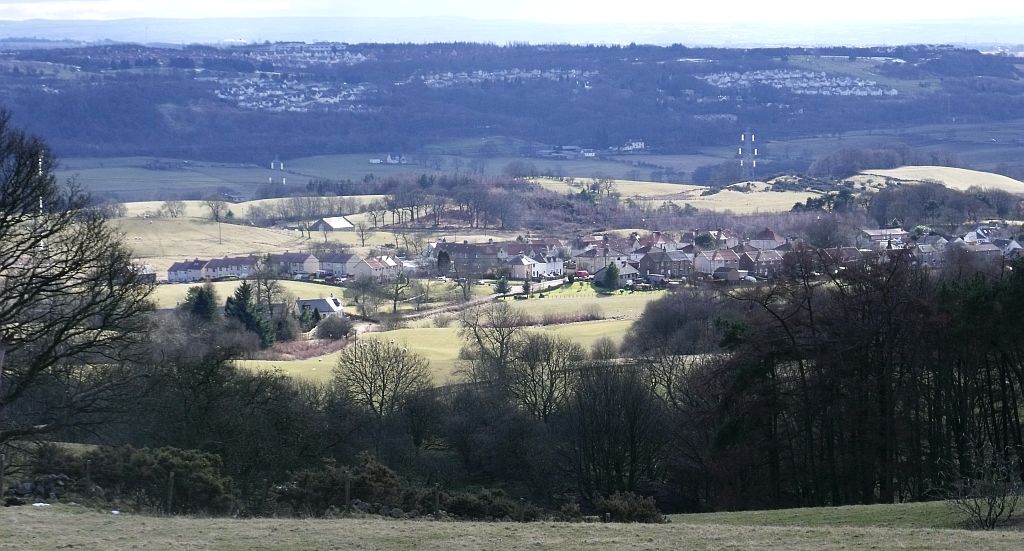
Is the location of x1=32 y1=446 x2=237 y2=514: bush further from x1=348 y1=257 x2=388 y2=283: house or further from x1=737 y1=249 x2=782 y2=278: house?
x1=737 y1=249 x2=782 y2=278: house

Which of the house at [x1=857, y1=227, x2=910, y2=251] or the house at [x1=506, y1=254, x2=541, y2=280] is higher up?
the house at [x1=857, y1=227, x2=910, y2=251]

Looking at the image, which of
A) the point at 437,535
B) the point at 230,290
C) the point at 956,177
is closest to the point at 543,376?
the point at 437,535

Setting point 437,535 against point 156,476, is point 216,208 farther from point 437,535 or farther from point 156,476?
point 437,535

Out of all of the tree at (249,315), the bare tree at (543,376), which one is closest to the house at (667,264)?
the tree at (249,315)

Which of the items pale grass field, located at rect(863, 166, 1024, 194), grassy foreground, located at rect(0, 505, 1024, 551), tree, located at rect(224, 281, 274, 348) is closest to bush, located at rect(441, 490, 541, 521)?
grassy foreground, located at rect(0, 505, 1024, 551)

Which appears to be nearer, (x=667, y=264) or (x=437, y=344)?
(x=437, y=344)

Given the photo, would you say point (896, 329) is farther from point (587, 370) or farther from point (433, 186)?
point (433, 186)

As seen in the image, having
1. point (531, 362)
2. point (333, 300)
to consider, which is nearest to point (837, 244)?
point (333, 300)
